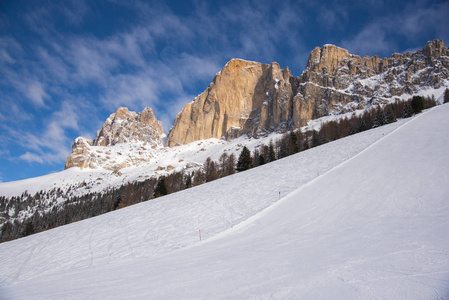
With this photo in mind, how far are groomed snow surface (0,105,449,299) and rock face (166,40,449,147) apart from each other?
124422 millimetres

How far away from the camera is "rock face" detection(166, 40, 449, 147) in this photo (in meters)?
121

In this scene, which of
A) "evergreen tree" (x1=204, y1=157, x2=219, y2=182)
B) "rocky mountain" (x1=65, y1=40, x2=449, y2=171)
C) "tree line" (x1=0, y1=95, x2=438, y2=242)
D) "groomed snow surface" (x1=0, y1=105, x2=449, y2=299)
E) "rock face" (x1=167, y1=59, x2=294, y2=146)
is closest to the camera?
"groomed snow surface" (x1=0, y1=105, x2=449, y2=299)

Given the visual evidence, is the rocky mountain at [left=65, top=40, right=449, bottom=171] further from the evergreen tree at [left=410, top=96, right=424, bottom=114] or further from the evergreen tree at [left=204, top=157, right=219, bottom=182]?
the evergreen tree at [left=204, top=157, right=219, bottom=182]

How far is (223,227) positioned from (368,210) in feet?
23.1

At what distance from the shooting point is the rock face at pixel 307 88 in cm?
12075

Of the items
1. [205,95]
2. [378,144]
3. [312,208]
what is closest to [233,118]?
[205,95]

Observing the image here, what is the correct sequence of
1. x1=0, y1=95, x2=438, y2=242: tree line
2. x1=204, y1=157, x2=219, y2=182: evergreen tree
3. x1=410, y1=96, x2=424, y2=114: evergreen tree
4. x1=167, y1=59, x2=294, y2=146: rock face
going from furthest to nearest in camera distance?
x1=167, y1=59, x2=294, y2=146: rock face, x1=204, y1=157, x2=219, y2=182: evergreen tree, x1=0, y1=95, x2=438, y2=242: tree line, x1=410, y1=96, x2=424, y2=114: evergreen tree

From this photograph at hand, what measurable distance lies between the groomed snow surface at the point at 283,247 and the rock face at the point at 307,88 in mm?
124422

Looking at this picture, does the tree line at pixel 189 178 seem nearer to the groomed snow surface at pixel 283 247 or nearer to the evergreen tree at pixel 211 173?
the evergreen tree at pixel 211 173

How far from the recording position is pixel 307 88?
140375 mm

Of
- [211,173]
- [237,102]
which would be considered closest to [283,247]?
[211,173]

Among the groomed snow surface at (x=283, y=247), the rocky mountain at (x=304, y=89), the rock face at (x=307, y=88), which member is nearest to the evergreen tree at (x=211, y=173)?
the groomed snow surface at (x=283, y=247)

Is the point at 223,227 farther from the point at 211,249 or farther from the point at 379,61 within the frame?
the point at 379,61

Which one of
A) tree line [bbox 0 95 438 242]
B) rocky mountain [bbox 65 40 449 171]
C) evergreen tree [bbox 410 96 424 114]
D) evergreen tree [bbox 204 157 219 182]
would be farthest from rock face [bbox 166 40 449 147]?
evergreen tree [bbox 204 157 219 182]
